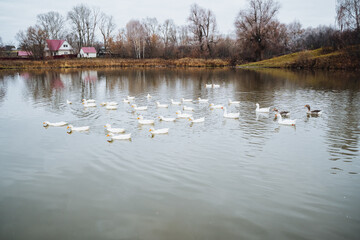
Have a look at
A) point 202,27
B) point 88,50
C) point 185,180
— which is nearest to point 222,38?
point 202,27

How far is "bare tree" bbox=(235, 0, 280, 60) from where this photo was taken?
5788cm

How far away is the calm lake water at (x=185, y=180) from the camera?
5.83 meters

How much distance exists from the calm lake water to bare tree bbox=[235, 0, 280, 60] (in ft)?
155

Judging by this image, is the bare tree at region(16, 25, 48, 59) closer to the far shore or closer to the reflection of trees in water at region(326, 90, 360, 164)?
the far shore

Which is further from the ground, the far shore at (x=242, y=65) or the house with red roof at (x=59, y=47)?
the house with red roof at (x=59, y=47)

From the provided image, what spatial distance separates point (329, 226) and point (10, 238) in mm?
6378

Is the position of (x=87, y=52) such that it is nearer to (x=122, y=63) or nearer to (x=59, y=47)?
(x=59, y=47)

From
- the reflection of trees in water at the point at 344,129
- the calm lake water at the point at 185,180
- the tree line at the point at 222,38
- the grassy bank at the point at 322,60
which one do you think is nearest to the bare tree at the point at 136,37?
the tree line at the point at 222,38

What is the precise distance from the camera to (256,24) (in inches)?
2303

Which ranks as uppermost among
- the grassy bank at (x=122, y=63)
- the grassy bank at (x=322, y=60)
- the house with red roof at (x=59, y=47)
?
the house with red roof at (x=59, y=47)

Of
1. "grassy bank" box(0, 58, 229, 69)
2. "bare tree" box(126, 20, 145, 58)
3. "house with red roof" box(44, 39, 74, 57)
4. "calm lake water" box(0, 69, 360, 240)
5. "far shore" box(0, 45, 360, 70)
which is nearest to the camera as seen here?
"calm lake water" box(0, 69, 360, 240)

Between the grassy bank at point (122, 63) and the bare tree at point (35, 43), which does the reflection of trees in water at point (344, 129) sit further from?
the bare tree at point (35, 43)

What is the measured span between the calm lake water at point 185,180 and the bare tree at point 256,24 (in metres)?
47.2

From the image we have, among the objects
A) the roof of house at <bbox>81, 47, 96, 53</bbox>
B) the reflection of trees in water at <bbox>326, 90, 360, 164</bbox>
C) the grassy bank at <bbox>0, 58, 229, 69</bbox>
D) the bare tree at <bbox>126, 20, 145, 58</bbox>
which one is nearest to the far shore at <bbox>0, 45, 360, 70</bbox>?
the grassy bank at <bbox>0, 58, 229, 69</bbox>
